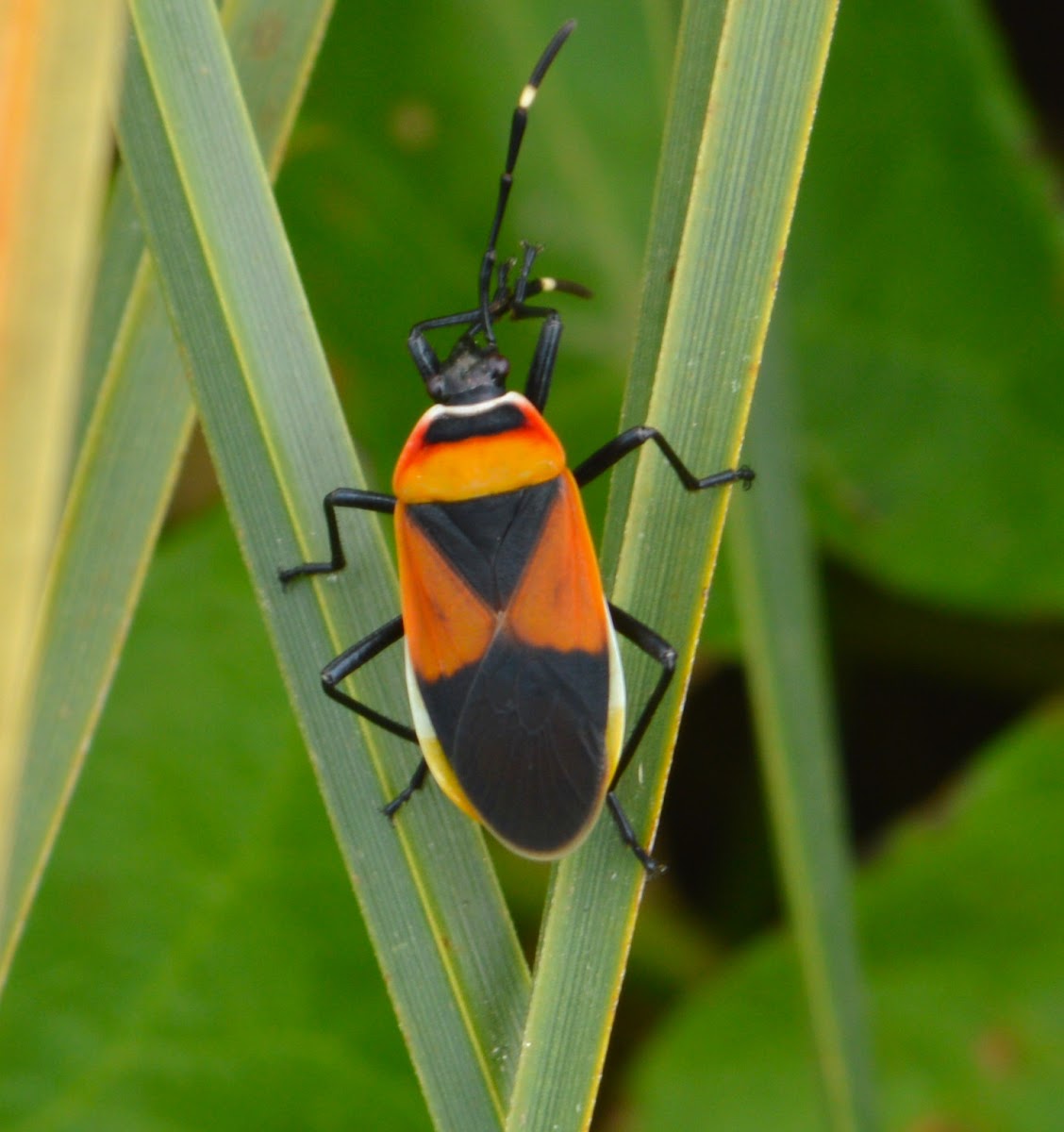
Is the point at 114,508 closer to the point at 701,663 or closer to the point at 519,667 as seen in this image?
the point at 519,667

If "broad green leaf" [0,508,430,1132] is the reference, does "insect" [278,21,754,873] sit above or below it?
above

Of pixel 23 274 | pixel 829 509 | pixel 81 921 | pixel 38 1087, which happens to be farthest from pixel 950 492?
pixel 23 274

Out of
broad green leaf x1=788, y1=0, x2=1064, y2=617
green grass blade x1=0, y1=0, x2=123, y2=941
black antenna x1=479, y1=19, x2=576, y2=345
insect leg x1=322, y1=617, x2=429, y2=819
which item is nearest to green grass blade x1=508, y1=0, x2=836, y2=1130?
insect leg x1=322, y1=617, x2=429, y2=819

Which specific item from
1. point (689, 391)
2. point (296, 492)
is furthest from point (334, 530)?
point (689, 391)

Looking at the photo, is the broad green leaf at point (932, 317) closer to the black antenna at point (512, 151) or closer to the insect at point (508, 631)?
the black antenna at point (512, 151)

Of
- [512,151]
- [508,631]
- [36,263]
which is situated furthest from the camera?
[512,151]

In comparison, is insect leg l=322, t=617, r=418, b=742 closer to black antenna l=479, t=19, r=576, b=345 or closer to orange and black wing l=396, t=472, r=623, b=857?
orange and black wing l=396, t=472, r=623, b=857

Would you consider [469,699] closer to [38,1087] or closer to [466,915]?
[466,915]
